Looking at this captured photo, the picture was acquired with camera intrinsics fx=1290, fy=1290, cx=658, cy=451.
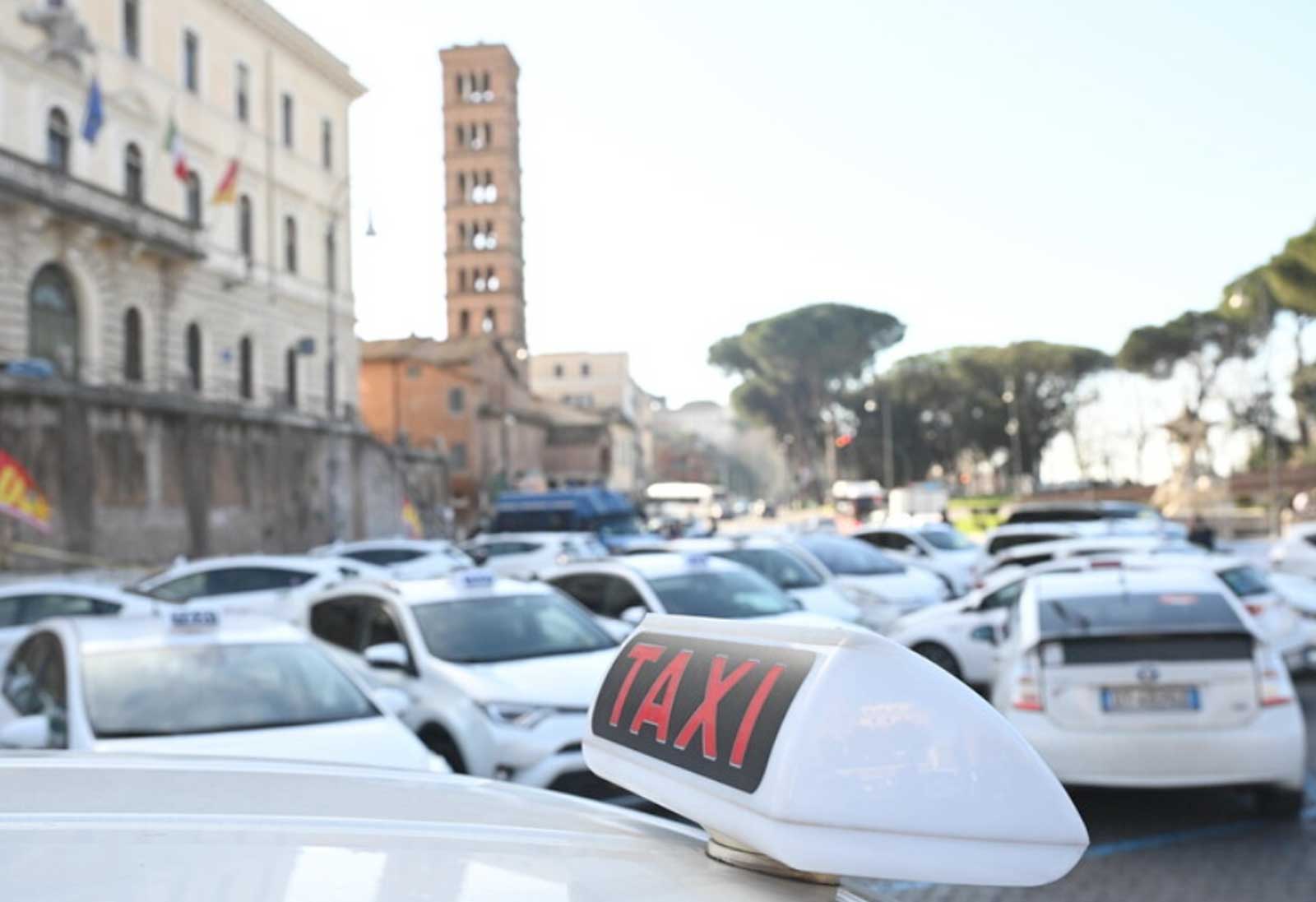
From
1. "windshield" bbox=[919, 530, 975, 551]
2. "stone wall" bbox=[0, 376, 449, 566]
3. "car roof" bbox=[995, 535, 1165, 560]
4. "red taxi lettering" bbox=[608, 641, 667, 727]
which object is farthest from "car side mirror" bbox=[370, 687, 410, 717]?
"stone wall" bbox=[0, 376, 449, 566]

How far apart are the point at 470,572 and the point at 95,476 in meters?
22.1

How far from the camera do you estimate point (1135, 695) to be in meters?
6.88

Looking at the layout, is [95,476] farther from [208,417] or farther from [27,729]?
[27,729]

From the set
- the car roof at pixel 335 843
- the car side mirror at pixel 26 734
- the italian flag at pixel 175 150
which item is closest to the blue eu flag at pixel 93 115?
the italian flag at pixel 175 150

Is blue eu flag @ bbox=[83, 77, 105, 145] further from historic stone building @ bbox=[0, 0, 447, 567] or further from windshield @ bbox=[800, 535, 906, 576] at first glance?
windshield @ bbox=[800, 535, 906, 576]

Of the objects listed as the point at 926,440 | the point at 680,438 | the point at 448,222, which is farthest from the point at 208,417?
the point at 680,438

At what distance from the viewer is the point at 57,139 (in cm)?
3378

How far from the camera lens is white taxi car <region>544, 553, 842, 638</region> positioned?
35.3 feet

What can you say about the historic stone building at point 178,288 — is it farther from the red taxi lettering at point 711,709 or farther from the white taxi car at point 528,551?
the red taxi lettering at point 711,709

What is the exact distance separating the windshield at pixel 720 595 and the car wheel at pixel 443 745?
9.88ft

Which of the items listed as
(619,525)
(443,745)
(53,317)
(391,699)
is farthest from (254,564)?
(53,317)

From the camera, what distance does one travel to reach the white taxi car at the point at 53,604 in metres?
13.2

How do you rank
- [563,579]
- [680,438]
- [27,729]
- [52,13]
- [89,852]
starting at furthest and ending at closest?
1. [680,438]
2. [52,13]
3. [563,579]
4. [27,729]
5. [89,852]

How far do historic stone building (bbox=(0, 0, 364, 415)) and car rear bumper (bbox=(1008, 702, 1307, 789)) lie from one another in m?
26.2
